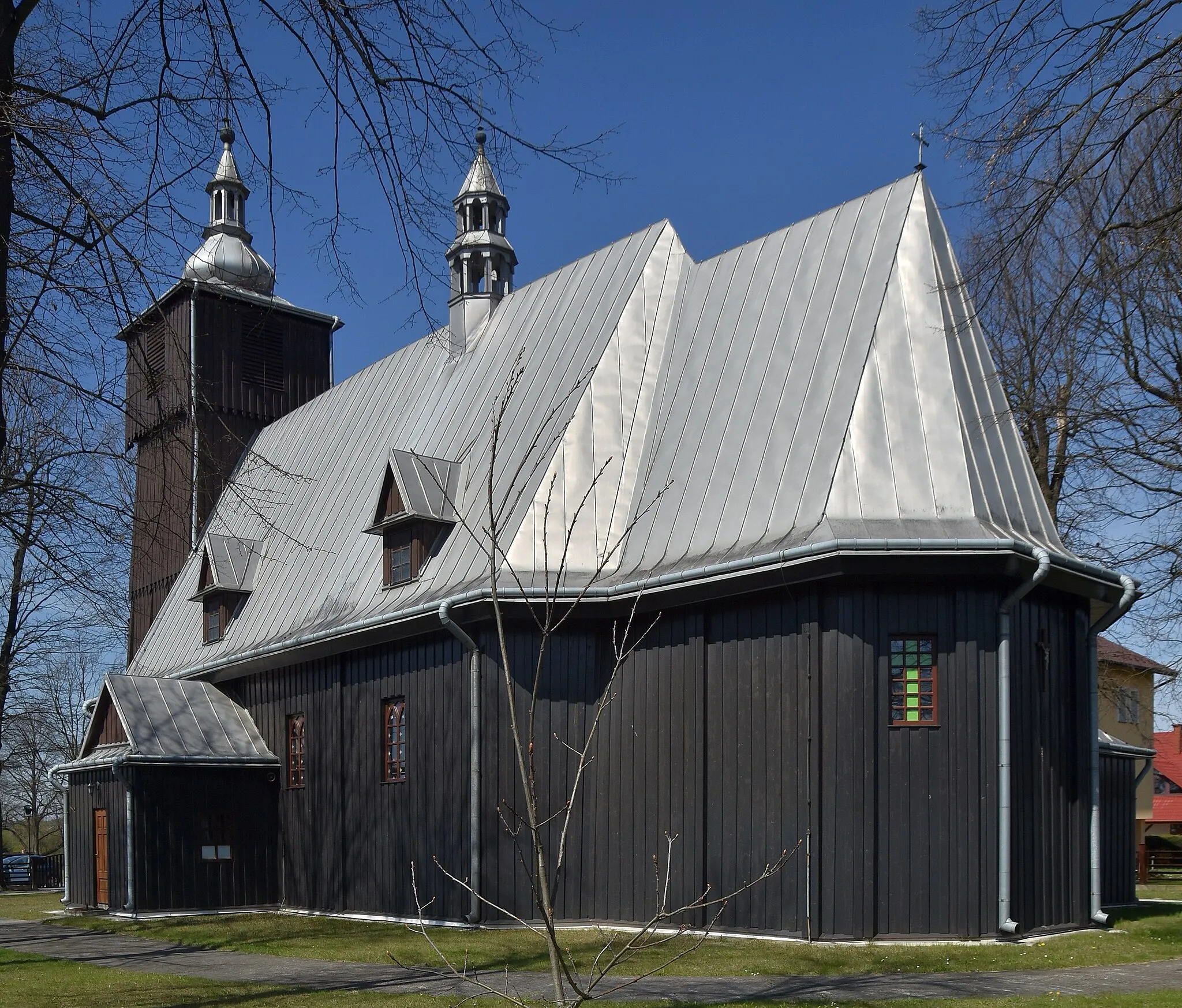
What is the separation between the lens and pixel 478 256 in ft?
85.3

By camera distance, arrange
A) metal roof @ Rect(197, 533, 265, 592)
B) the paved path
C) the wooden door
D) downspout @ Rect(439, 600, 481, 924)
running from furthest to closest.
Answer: metal roof @ Rect(197, 533, 265, 592) < the wooden door < downspout @ Rect(439, 600, 481, 924) < the paved path

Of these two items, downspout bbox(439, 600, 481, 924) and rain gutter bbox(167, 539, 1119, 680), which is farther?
downspout bbox(439, 600, 481, 924)

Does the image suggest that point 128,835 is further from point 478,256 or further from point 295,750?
point 478,256

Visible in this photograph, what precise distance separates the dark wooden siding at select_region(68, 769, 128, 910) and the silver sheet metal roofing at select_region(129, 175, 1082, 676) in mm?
2982

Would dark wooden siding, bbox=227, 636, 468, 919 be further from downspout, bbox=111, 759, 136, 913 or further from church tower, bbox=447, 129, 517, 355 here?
church tower, bbox=447, 129, 517, 355

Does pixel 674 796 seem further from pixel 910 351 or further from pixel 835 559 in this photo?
pixel 910 351

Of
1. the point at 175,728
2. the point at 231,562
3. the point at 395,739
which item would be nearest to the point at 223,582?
the point at 231,562

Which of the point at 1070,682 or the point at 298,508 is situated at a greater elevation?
the point at 298,508

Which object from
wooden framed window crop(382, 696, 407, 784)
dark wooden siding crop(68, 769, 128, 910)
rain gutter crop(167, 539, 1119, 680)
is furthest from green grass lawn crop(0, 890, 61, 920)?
rain gutter crop(167, 539, 1119, 680)

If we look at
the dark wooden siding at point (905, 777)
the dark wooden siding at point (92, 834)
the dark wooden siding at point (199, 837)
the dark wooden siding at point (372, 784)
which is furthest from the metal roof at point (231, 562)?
the dark wooden siding at point (905, 777)

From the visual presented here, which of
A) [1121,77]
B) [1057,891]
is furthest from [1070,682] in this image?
[1121,77]

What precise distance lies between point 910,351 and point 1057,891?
258 inches

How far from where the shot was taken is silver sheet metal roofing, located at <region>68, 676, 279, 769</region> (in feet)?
73.9

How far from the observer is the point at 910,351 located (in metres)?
16.5
